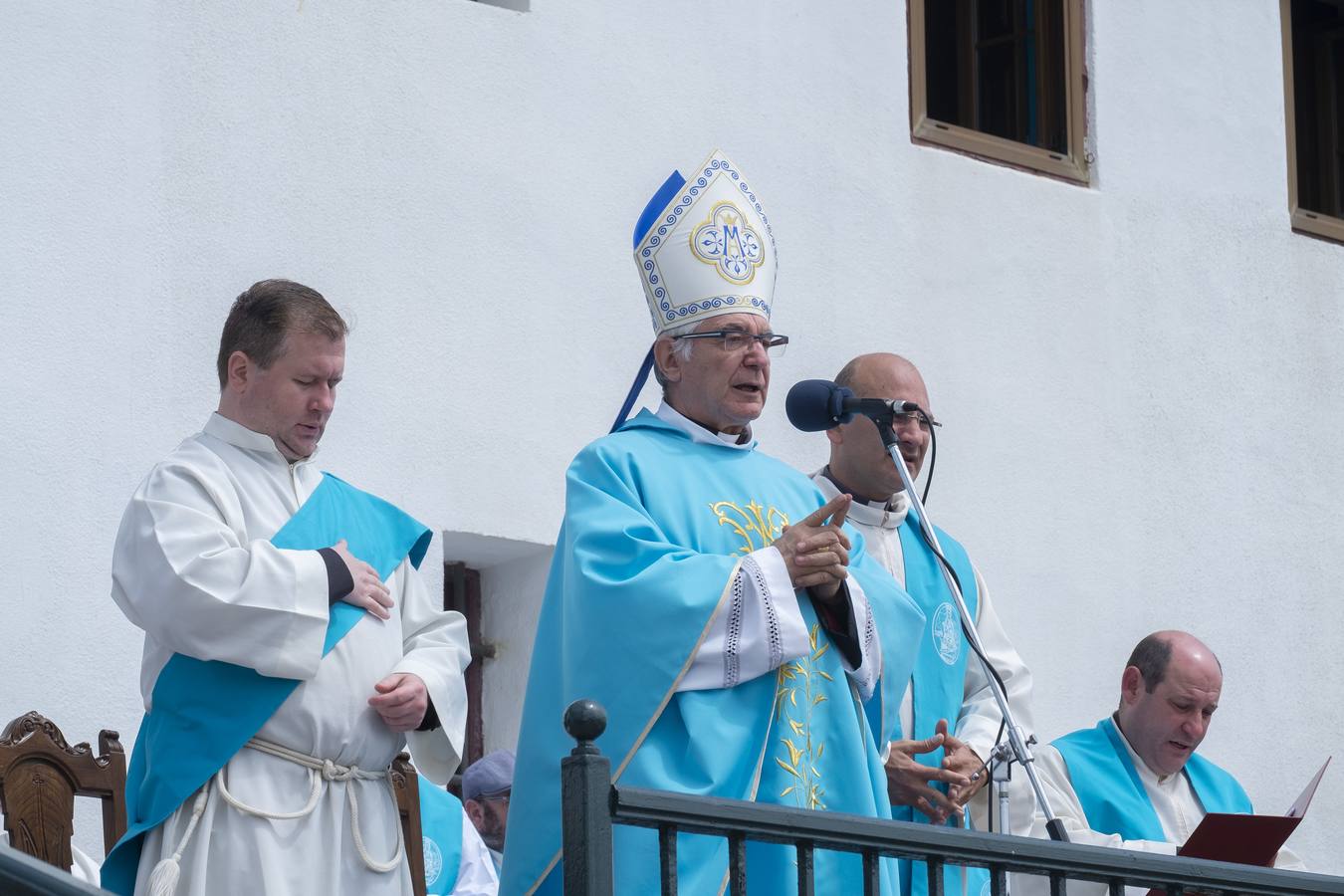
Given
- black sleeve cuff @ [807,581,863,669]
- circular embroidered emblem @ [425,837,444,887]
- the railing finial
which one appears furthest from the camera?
circular embroidered emblem @ [425,837,444,887]

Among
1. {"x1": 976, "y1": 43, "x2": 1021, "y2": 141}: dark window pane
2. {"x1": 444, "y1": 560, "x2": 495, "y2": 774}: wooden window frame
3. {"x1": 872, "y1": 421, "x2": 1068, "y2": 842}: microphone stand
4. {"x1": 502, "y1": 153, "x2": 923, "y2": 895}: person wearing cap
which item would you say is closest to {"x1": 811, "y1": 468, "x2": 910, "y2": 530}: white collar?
{"x1": 502, "y1": 153, "x2": 923, "y2": 895}: person wearing cap

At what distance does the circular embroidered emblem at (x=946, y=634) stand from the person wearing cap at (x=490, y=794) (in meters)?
1.88

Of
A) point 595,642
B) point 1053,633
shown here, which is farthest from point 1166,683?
point 595,642

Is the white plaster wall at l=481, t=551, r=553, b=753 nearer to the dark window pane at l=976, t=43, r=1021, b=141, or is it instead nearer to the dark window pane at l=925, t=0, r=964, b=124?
the dark window pane at l=925, t=0, r=964, b=124

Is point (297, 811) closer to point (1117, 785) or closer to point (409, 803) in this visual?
point (409, 803)

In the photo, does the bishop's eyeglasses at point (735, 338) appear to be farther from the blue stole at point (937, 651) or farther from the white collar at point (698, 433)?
the blue stole at point (937, 651)

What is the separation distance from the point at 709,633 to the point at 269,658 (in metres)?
0.87

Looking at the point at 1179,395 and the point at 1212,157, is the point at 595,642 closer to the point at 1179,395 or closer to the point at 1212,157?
the point at 1179,395

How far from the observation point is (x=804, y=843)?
138 inches

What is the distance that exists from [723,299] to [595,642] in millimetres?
946

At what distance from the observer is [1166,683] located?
6.29 metres

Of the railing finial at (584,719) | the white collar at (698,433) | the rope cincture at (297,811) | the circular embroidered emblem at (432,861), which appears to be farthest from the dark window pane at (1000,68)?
the railing finial at (584,719)

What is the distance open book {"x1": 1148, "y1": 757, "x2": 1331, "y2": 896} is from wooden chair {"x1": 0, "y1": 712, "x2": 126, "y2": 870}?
2457 mm

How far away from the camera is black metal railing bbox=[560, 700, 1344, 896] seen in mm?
3291
